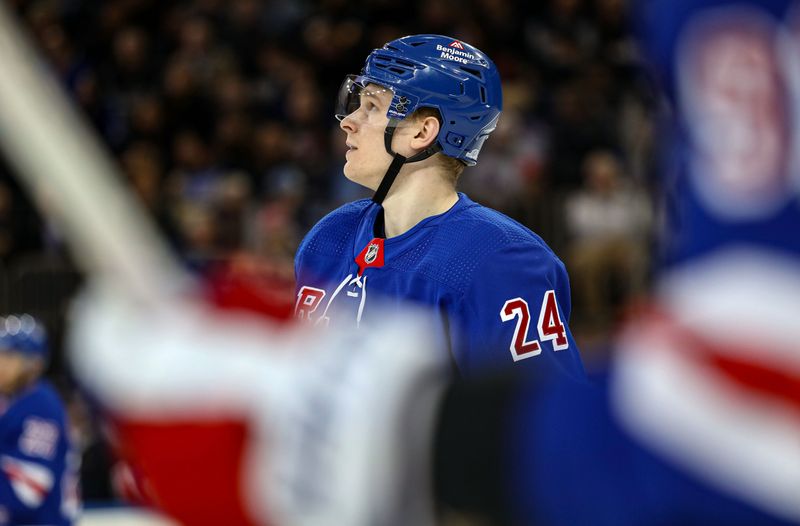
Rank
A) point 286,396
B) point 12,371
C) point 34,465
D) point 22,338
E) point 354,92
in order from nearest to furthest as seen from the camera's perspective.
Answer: point 286,396, point 354,92, point 34,465, point 12,371, point 22,338

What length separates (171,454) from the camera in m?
1.13

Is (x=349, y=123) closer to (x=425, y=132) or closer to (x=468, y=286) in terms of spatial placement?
(x=425, y=132)

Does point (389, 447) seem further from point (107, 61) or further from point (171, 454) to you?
point (107, 61)

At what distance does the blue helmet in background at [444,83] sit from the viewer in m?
3.06

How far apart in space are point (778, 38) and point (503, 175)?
8.25 metres

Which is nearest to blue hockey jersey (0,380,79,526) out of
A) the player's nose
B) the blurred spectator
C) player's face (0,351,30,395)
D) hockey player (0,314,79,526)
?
hockey player (0,314,79,526)

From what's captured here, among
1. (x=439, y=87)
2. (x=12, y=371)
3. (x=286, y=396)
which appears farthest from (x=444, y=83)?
(x=12, y=371)

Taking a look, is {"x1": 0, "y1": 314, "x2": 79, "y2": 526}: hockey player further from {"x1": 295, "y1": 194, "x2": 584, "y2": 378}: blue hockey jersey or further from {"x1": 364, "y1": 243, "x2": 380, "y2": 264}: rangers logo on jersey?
{"x1": 364, "y1": 243, "x2": 380, "y2": 264}: rangers logo on jersey

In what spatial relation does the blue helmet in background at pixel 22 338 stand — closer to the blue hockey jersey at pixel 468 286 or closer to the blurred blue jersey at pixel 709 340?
the blue hockey jersey at pixel 468 286

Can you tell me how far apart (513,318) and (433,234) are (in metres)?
0.36

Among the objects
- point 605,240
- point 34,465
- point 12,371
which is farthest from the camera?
point 605,240

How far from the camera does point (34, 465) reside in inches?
264

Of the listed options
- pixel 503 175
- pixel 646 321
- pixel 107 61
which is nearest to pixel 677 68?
pixel 646 321

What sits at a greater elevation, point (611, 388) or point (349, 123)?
point (611, 388)
